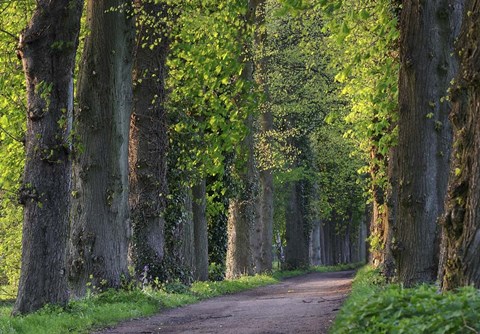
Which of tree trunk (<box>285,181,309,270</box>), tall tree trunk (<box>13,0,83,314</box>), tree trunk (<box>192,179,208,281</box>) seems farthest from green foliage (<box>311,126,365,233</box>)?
tall tree trunk (<box>13,0,83,314</box>)

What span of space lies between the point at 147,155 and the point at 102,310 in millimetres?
6872

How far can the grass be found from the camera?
39.6ft

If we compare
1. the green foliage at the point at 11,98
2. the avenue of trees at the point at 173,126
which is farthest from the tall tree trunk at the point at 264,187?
the green foliage at the point at 11,98

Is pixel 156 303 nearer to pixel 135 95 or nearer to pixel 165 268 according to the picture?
pixel 165 268

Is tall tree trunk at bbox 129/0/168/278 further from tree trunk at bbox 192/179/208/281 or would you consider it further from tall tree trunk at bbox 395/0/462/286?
tall tree trunk at bbox 395/0/462/286

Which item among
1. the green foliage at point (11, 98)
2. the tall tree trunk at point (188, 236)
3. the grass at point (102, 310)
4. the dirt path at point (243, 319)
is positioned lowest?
the dirt path at point (243, 319)

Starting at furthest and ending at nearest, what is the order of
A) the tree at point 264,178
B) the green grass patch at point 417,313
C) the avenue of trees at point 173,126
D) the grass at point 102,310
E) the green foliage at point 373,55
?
the tree at point 264,178, the green foliage at point 373,55, the avenue of trees at point 173,126, the grass at point 102,310, the green grass patch at point 417,313

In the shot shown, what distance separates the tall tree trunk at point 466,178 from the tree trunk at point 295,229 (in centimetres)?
3760

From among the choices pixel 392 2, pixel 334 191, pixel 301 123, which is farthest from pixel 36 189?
pixel 334 191

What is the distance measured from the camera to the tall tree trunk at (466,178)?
25.6 feet

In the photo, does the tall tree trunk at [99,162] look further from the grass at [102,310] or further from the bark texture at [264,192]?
the bark texture at [264,192]

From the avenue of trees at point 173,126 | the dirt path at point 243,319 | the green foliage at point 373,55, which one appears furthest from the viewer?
the green foliage at point 373,55

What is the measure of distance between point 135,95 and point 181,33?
3229mm

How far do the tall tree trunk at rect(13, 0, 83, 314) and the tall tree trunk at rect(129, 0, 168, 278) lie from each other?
690 cm
